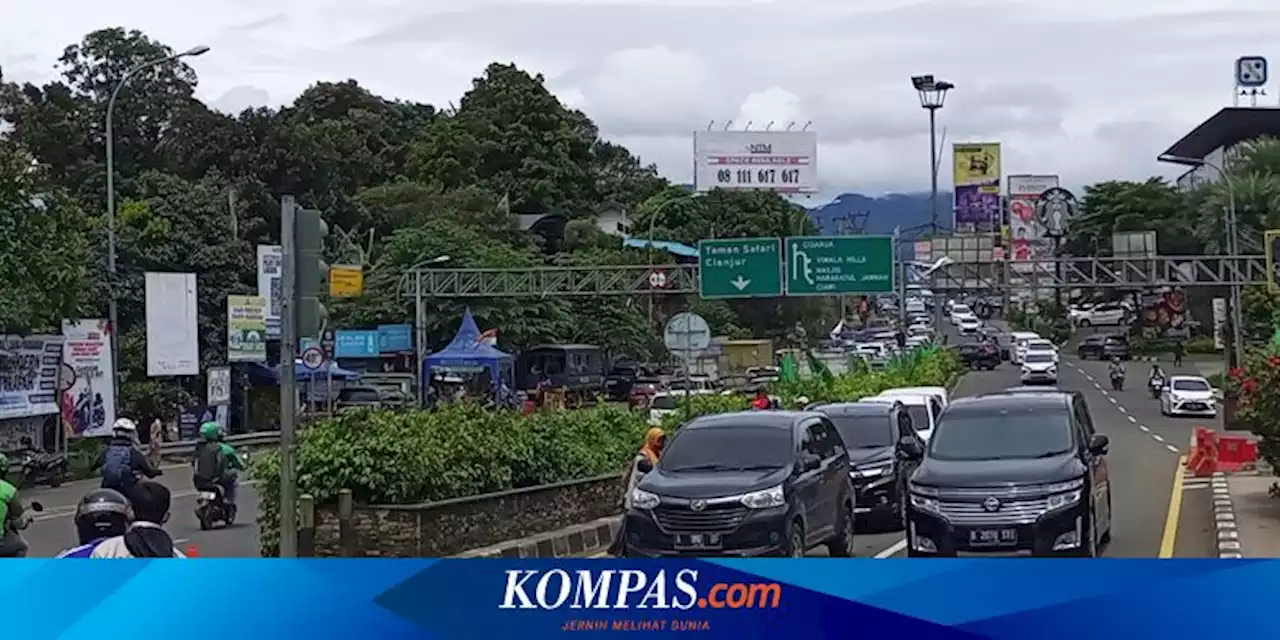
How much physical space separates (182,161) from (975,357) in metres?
11.9

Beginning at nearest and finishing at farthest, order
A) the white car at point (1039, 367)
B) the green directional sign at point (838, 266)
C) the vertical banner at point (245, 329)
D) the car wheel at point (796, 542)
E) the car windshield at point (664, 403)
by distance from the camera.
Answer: the car wheel at point (796, 542) < the white car at point (1039, 367) < the car windshield at point (664, 403) < the green directional sign at point (838, 266) < the vertical banner at point (245, 329)

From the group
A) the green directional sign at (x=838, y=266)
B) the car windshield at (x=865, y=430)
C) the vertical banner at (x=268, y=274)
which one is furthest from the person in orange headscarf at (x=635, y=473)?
the vertical banner at (x=268, y=274)

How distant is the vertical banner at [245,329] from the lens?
1200 inches

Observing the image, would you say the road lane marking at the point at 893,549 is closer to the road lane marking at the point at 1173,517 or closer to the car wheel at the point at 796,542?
the car wheel at the point at 796,542

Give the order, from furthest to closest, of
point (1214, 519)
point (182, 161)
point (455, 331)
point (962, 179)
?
point (455, 331)
point (182, 161)
point (962, 179)
point (1214, 519)

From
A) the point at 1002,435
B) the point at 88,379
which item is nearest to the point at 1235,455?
the point at 1002,435

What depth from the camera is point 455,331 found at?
38.4 metres

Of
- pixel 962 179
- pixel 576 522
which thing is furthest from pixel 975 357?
pixel 576 522

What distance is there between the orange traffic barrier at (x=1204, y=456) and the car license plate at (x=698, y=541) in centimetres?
1028

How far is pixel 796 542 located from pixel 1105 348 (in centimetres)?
922

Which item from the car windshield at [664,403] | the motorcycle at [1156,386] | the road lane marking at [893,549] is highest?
the motorcycle at [1156,386]

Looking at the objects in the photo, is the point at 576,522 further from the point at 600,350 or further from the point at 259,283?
the point at 600,350

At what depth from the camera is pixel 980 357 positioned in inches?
900

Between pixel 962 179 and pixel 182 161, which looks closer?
pixel 962 179
